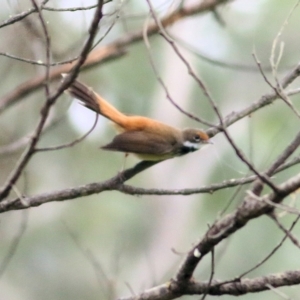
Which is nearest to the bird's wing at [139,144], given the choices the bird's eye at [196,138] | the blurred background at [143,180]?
the bird's eye at [196,138]

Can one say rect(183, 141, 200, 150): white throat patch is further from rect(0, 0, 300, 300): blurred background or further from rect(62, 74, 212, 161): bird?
rect(0, 0, 300, 300): blurred background

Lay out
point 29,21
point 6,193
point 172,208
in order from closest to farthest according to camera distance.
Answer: point 6,193, point 29,21, point 172,208

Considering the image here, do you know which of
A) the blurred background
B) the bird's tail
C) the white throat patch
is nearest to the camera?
the bird's tail

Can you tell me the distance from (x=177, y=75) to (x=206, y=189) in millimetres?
4228

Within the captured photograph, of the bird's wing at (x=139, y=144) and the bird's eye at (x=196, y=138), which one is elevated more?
the bird's wing at (x=139, y=144)

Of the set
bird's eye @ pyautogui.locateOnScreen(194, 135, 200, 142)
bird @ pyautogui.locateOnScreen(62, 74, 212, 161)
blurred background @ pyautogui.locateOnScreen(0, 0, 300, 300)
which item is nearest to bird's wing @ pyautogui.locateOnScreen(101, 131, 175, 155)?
bird @ pyautogui.locateOnScreen(62, 74, 212, 161)

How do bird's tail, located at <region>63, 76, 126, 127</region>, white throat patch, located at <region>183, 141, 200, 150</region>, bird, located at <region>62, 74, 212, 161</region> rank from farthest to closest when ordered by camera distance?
1. white throat patch, located at <region>183, 141, 200, 150</region>
2. bird, located at <region>62, 74, 212, 161</region>
3. bird's tail, located at <region>63, 76, 126, 127</region>

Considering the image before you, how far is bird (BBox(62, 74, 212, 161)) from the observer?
2857mm

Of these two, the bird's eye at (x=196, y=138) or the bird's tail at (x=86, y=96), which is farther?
the bird's eye at (x=196, y=138)

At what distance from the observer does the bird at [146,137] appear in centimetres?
286

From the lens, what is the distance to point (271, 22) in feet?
18.8

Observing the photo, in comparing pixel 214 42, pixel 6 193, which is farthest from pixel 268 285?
pixel 214 42

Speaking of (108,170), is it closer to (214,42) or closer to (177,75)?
(177,75)

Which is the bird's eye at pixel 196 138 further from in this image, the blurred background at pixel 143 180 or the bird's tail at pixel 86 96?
the blurred background at pixel 143 180
